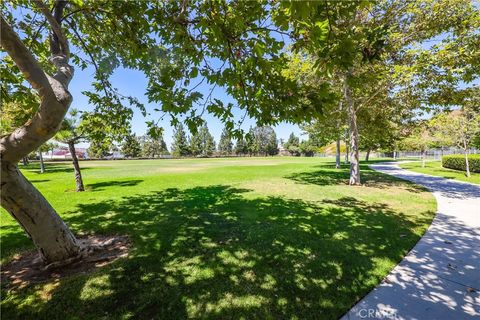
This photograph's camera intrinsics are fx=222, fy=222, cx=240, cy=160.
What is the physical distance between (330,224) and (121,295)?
16.7 ft

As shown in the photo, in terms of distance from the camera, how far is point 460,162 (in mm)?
19812

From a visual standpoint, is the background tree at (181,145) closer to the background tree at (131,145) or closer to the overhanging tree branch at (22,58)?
the background tree at (131,145)

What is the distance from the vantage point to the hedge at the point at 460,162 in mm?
17575

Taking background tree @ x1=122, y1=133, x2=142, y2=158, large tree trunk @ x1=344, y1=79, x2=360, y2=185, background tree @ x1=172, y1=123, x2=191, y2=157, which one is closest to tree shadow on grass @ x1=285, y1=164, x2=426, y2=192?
large tree trunk @ x1=344, y1=79, x2=360, y2=185

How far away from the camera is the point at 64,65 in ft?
12.3

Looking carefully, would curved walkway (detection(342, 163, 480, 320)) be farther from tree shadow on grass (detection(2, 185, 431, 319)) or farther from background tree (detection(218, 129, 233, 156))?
background tree (detection(218, 129, 233, 156))

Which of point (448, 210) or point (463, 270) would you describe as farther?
point (448, 210)

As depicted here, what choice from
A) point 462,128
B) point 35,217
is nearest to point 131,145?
point 35,217

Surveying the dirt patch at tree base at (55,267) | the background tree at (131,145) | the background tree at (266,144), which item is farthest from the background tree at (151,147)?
the dirt patch at tree base at (55,267)

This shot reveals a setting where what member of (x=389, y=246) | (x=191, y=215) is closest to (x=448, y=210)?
(x=389, y=246)

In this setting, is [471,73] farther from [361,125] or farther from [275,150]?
[275,150]

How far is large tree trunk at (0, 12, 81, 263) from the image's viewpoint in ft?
9.26

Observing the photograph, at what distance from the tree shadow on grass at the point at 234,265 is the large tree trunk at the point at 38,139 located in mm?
846

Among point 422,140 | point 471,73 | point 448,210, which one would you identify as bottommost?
point 448,210
